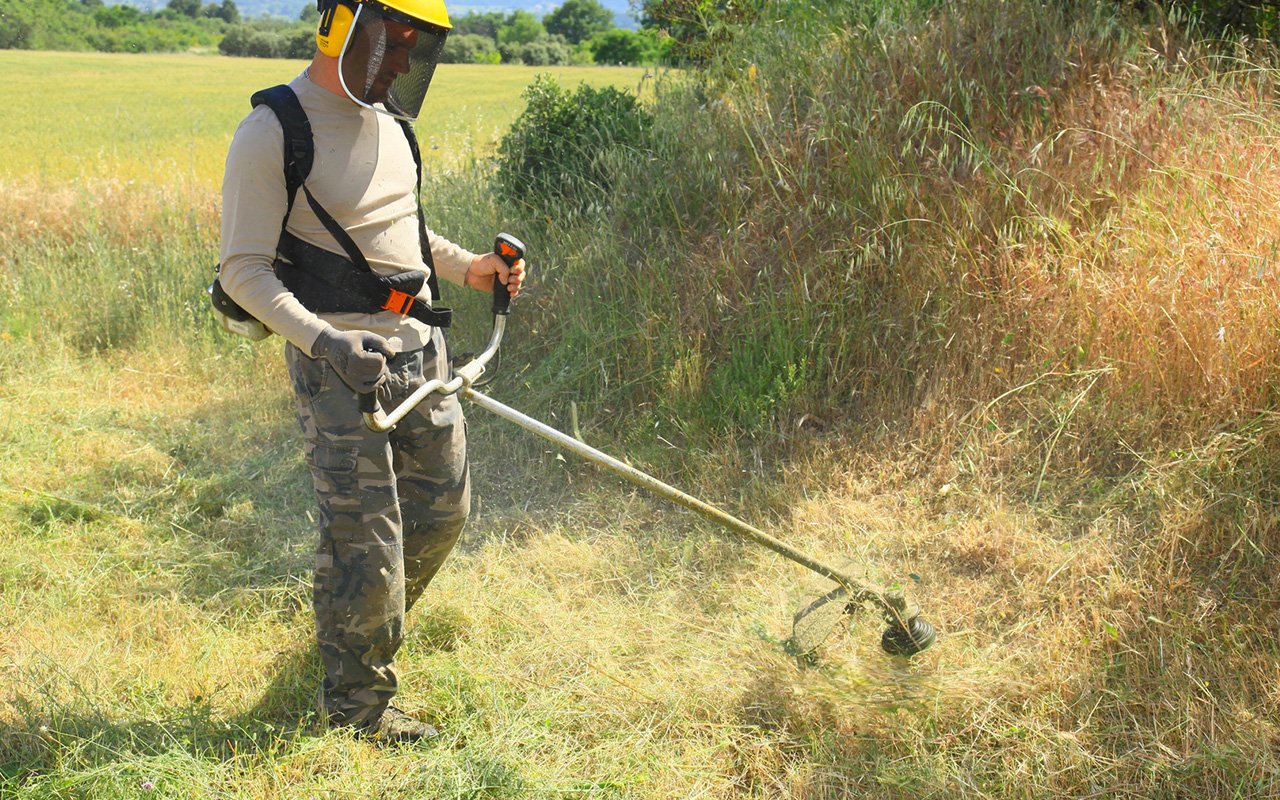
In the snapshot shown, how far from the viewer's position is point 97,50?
16859 mm

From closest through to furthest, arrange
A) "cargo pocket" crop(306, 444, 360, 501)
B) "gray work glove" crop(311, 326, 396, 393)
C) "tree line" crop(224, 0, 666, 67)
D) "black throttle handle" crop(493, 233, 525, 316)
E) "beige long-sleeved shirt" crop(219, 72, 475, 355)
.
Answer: "gray work glove" crop(311, 326, 396, 393) → "beige long-sleeved shirt" crop(219, 72, 475, 355) → "cargo pocket" crop(306, 444, 360, 501) → "black throttle handle" crop(493, 233, 525, 316) → "tree line" crop(224, 0, 666, 67)

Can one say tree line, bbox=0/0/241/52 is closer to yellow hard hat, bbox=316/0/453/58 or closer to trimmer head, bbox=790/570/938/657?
yellow hard hat, bbox=316/0/453/58

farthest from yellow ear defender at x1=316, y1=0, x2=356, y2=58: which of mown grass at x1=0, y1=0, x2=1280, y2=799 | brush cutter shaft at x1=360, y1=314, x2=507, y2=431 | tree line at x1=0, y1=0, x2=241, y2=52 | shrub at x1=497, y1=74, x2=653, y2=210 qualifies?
tree line at x1=0, y1=0, x2=241, y2=52

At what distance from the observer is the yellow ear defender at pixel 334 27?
2.58 m

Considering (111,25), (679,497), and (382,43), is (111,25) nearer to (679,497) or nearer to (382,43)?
(382,43)

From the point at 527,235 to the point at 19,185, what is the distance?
4767 mm

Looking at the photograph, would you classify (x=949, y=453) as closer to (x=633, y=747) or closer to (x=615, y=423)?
(x=615, y=423)

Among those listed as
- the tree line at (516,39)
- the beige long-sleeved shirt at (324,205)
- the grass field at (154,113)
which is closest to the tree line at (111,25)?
the grass field at (154,113)

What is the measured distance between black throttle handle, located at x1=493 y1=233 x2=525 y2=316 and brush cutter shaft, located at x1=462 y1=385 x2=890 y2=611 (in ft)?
0.95

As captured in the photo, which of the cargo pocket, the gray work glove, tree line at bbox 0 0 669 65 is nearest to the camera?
the gray work glove

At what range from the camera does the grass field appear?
838 cm

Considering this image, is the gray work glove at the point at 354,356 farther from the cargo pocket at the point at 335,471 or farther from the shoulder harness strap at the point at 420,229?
the shoulder harness strap at the point at 420,229

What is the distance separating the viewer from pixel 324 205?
8.79 ft

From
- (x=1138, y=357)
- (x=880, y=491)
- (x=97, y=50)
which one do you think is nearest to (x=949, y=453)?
(x=880, y=491)
